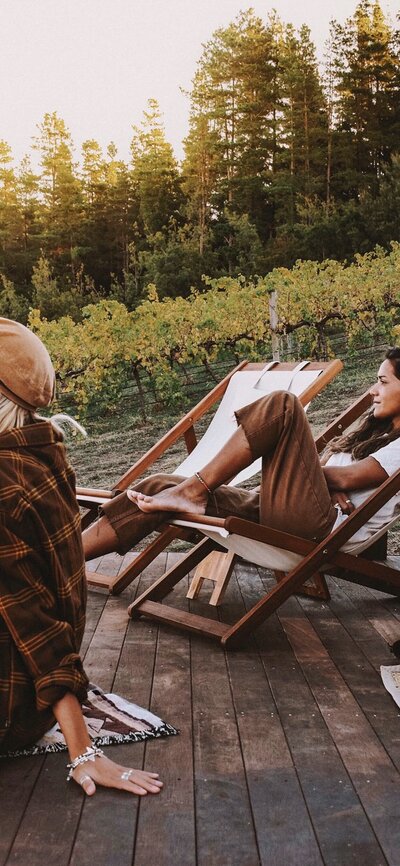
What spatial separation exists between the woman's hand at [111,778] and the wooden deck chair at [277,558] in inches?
37.2

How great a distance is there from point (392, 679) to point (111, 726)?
0.86m

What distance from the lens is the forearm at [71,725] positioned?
6.21 feet

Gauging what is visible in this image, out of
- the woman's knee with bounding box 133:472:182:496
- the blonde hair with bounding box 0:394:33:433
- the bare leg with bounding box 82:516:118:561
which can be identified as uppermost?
the blonde hair with bounding box 0:394:33:433

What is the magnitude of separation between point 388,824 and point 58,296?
666 centimetres

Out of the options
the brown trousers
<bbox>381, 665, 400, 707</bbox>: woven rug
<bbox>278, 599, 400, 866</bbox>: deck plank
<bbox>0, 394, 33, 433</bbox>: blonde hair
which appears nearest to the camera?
<bbox>278, 599, 400, 866</bbox>: deck plank

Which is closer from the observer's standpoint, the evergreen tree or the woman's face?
the woman's face

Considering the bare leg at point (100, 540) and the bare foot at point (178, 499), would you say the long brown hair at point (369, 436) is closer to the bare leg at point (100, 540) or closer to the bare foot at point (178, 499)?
the bare foot at point (178, 499)

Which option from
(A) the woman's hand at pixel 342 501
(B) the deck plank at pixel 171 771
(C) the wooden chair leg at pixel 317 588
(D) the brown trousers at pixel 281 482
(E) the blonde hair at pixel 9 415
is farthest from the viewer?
(C) the wooden chair leg at pixel 317 588

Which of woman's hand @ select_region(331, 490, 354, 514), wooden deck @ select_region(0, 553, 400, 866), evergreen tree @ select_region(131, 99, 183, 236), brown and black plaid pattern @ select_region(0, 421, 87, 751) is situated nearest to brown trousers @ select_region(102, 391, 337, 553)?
woman's hand @ select_region(331, 490, 354, 514)

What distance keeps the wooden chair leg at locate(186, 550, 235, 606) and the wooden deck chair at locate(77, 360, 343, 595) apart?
0.6 inches

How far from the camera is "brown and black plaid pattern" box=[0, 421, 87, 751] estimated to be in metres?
1.87

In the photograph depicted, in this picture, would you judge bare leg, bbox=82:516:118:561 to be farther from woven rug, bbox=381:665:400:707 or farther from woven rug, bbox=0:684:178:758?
woven rug, bbox=381:665:400:707

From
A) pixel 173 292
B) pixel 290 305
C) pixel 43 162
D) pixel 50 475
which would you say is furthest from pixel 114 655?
pixel 43 162

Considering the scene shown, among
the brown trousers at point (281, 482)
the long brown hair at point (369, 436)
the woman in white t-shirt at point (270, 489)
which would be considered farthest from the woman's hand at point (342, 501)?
the long brown hair at point (369, 436)
